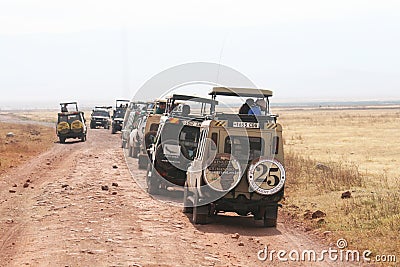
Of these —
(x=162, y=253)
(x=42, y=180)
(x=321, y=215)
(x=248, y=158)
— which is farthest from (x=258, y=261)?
(x=42, y=180)

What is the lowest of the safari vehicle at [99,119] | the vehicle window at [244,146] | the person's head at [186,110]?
the safari vehicle at [99,119]

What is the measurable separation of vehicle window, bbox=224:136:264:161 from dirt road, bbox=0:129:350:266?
1496 millimetres

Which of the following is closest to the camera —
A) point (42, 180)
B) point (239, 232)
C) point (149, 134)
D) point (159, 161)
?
point (239, 232)

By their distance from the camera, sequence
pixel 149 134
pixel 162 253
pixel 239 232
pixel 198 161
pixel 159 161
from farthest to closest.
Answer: pixel 149 134 < pixel 159 161 < pixel 198 161 < pixel 239 232 < pixel 162 253

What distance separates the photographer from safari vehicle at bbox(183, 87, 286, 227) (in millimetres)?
11734

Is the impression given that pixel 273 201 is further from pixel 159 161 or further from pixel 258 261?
pixel 159 161

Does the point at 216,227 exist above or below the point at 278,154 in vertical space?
below

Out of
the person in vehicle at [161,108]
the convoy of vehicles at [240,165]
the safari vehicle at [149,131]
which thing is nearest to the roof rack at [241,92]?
the convoy of vehicles at [240,165]

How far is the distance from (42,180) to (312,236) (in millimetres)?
9615

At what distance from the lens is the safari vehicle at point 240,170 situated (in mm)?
11734

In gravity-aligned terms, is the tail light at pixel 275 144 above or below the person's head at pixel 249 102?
below

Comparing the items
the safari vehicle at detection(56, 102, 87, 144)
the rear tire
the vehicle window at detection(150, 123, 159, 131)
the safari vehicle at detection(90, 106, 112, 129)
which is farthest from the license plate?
the safari vehicle at detection(90, 106, 112, 129)

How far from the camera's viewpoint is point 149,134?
67.2ft

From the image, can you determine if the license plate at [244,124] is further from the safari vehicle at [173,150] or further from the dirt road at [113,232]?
the safari vehicle at [173,150]
